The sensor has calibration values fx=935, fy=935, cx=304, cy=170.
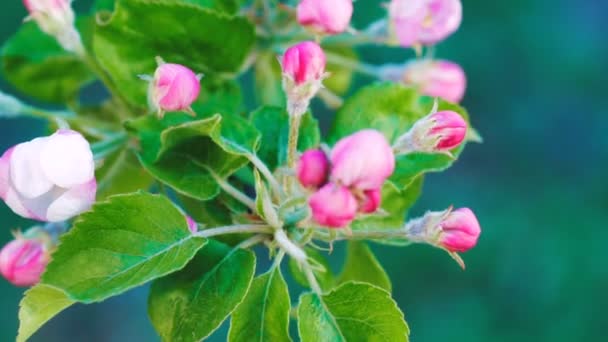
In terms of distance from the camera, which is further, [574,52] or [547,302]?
[574,52]

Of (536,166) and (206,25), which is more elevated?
(206,25)

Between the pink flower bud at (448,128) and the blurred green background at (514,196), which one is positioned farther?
the blurred green background at (514,196)

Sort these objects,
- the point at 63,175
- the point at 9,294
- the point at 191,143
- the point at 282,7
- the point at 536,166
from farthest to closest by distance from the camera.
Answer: the point at 536,166 < the point at 9,294 < the point at 282,7 < the point at 191,143 < the point at 63,175

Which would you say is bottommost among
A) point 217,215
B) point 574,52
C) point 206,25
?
point 574,52

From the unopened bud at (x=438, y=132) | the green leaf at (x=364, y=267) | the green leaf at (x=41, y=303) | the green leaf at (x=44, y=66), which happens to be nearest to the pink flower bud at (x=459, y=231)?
the unopened bud at (x=438, y=132)

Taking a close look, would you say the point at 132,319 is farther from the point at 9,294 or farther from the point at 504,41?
the point at 504,41

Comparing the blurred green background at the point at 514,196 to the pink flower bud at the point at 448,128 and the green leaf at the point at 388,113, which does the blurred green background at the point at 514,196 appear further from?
the pink flower bud at the point at 448,128

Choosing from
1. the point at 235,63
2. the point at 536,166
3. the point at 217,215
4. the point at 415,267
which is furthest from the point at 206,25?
the point at 536,166
